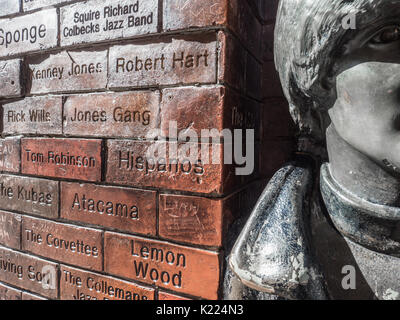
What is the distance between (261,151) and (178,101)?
308 mm

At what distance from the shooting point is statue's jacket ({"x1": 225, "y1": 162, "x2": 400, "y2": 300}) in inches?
19.5

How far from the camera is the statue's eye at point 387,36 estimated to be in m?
0.42

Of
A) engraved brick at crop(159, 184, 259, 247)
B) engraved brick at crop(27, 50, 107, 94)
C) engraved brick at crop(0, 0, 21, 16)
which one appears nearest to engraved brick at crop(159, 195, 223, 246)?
engraved brick at crop(159, 184, 259, 247)

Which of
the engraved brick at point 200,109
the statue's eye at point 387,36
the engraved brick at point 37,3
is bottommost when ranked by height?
the engraved brick at point 200,109

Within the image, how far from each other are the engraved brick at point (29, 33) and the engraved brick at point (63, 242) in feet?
1.73

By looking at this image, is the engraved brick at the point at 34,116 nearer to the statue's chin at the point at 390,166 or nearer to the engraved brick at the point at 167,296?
the engraved brick at the point at 167,296

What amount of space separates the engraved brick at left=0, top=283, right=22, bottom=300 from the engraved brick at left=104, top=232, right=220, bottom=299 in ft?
1.32

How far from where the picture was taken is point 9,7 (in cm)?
84

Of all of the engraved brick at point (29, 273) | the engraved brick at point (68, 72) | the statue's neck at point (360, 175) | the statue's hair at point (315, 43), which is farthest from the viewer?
the engraved brick at point (29, 273)

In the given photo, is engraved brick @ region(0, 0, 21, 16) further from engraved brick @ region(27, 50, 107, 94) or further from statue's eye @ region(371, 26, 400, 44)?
statue's eye @ region(371, 26, 400, 44)

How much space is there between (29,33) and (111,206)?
0.58 m

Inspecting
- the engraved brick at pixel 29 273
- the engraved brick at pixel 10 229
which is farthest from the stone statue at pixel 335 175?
the engraved brick at pixel 10 229

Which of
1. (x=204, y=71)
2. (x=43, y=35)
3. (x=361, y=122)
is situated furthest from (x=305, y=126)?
(x=43, y=35)

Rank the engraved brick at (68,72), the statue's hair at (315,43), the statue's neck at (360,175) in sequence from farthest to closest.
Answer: the engraved brick at (68,72), the statue's neck at (360,175), the statue's hair at (315,43)
